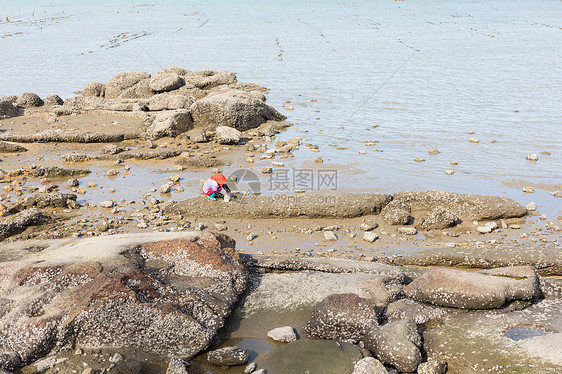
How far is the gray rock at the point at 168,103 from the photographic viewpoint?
17094mm

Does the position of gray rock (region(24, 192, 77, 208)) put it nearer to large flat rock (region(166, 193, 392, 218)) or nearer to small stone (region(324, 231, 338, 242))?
large flat rock (region(166, 193, 392, 218))

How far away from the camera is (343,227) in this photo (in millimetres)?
9641

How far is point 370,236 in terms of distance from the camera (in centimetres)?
910

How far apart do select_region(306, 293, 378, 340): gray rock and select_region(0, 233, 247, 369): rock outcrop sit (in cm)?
109

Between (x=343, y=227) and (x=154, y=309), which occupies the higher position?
(x=154, y=309)

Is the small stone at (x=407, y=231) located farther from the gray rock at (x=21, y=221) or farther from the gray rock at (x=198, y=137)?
the gray rock at (x=198, y=137)

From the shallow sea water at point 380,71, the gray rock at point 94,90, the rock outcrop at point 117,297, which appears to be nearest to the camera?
the rock outcrop at point 117,297

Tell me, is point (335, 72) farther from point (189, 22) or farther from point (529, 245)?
point (189, 22)

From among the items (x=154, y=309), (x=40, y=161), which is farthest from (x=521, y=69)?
(x=154, y=309)

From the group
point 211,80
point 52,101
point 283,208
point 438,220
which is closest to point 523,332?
point 438,220

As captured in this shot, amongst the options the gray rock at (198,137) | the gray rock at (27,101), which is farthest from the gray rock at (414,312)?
the gray rock at (27,101)

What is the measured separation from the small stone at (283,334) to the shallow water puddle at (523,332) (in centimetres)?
246

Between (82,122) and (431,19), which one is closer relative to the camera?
(82,122)

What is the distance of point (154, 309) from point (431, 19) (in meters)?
48.8
